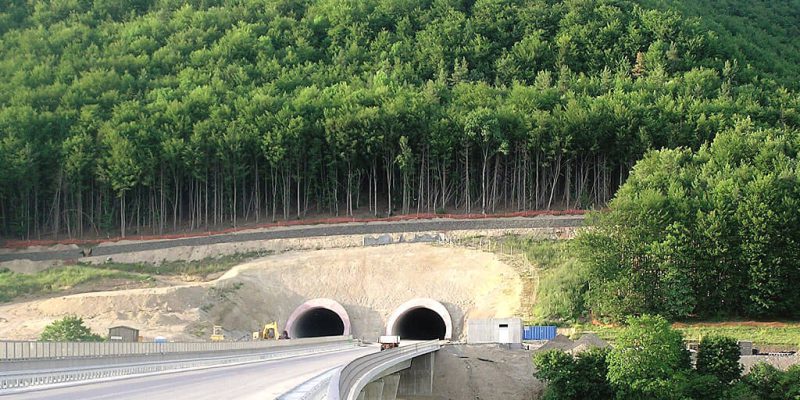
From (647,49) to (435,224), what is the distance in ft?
145

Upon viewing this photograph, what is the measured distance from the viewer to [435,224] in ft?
283

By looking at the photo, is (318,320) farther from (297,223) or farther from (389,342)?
(389,342)

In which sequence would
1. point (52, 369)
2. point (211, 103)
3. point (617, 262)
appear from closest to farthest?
point (52, 369) < point (617, 262) < point (211, 103)

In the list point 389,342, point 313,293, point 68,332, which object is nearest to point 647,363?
point 389,342

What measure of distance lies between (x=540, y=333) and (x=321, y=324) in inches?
956

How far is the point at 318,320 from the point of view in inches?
3462

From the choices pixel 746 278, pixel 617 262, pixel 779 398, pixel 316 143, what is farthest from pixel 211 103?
pixel 779 398

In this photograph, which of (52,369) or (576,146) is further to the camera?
(576,146)

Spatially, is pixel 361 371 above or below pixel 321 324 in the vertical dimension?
above

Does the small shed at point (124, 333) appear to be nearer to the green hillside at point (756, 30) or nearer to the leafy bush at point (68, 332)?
the leafy bush at point (68, 332)

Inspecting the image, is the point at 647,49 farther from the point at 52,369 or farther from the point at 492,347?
the point at 52,369

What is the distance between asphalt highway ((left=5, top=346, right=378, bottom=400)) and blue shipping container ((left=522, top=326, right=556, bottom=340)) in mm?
28970

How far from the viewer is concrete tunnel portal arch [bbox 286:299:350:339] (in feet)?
259

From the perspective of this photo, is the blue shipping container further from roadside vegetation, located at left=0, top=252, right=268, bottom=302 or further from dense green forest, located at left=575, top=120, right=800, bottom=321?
roadside vegetation, located at left=0, top=252, right=268, bottom=302
